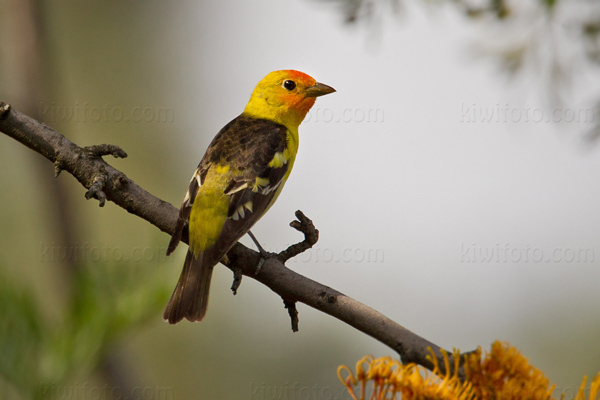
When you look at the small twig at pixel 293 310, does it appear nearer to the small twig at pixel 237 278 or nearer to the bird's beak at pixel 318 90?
the small twig at pixel 237 278

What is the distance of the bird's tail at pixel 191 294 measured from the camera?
160 inches

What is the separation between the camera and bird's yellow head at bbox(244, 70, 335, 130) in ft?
18.8

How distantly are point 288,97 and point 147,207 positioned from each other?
257 centimetres

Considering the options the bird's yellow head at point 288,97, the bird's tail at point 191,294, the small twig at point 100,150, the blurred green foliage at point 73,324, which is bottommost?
the blurred green foliage at point 73,324

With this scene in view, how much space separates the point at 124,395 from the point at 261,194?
60.8 inches

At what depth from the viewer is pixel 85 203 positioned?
28.9 ft

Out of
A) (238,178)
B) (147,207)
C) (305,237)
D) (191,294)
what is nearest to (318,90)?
(238,178)

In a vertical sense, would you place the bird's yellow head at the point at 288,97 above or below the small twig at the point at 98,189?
above

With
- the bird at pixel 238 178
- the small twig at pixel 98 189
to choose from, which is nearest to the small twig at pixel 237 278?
the bird at pixel 238 178

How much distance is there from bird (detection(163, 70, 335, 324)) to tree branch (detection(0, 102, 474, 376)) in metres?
0.32

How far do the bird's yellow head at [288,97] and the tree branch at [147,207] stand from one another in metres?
2.31

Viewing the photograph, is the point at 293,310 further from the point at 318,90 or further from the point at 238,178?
the point at 318,90

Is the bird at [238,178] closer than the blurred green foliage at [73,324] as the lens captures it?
No

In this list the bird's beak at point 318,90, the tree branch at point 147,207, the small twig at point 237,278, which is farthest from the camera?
the bird's beak at point 318,90
